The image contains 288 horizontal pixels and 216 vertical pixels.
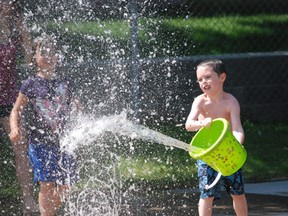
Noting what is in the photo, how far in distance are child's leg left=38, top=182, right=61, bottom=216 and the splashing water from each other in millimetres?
273

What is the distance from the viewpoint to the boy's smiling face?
642cm

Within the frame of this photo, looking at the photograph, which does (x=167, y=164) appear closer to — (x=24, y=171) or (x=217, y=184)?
(x=24, y=171)

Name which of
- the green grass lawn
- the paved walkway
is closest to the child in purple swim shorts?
the green grass lawn

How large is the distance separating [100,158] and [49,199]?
6.82 feet

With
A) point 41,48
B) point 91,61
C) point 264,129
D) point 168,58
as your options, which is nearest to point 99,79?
point 91,61

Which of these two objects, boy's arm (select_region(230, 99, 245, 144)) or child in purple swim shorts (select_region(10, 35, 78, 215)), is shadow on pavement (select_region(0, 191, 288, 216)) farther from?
boy's arm (select_region(230, 99, 245, 144))

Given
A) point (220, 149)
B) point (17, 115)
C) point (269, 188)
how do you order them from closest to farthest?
point (220, 149) → point (17, 115) → point (269, 188)

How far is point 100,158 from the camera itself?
879 cm

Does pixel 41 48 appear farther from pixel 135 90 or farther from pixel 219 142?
pixel 135 90

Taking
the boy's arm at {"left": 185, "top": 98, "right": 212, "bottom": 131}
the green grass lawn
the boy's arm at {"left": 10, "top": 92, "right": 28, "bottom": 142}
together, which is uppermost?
the green grass lawn

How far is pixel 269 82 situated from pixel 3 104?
15.2ft

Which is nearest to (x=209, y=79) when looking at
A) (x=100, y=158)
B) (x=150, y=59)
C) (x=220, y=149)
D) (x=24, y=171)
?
(x=220, y=149)

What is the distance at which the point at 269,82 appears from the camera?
11609 millimetres

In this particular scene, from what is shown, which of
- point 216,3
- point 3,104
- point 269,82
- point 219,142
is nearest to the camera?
point 219,142
